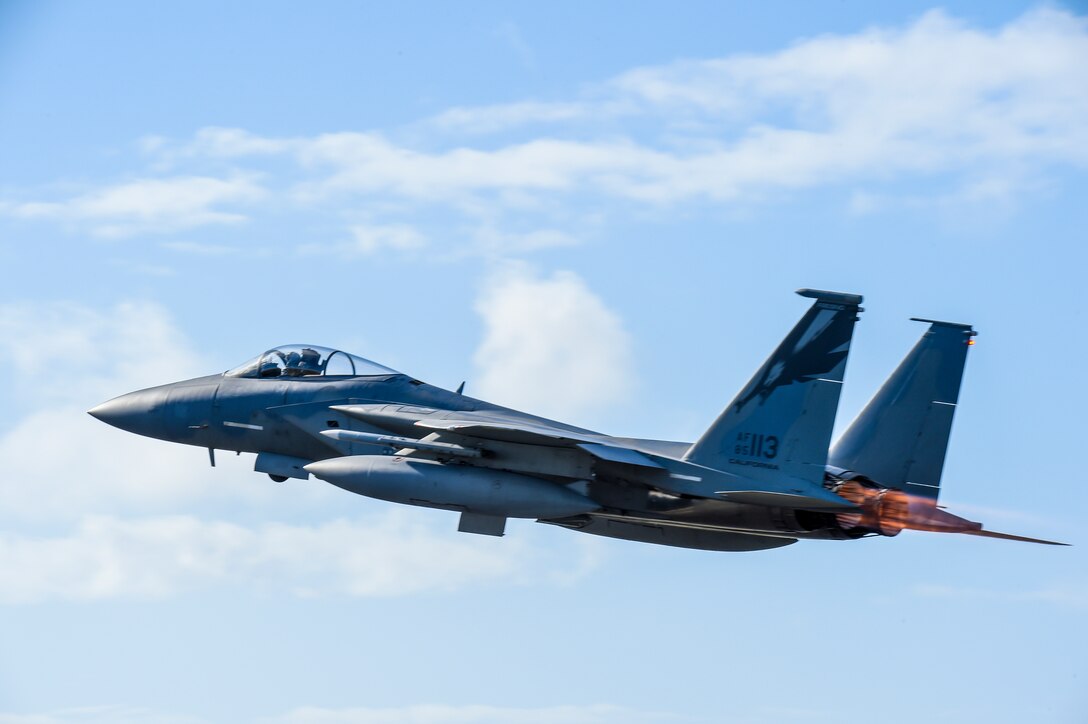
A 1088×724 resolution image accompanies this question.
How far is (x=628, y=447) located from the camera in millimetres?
20125

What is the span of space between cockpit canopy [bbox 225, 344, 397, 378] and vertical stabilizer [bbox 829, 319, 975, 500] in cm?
727

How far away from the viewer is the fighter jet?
19.0 meters

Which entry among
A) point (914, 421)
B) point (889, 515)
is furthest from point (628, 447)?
point (914, 421)

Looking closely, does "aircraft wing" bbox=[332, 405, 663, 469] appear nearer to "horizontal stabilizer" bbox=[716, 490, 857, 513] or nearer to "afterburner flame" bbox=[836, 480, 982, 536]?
"horizontal stabilizer" bbox=[716, 490, 857, 513]

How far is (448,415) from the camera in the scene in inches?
821

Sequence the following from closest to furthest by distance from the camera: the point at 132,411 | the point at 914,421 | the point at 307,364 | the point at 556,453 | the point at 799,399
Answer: the point at 799,399, the point at 556,453, the point at 914,421, the point at 307,364, the point at 132,411

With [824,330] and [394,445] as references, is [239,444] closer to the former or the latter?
[394,445]

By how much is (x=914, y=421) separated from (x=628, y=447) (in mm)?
4421

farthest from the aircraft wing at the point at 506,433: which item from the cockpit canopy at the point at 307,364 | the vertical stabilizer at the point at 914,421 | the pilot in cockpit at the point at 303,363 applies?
the vertical stabilizer at the point at 914,421

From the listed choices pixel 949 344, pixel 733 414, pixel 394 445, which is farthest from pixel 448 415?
pixel 949 344

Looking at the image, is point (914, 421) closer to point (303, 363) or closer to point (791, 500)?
point (791, 500)

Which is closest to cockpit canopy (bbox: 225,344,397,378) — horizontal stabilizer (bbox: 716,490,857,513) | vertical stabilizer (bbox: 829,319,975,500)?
horizontal stabilizer (bbox: 716,490,857,513)

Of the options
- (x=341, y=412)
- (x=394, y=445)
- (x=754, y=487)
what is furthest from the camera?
(x=341, y=412)

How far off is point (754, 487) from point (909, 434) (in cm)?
338
